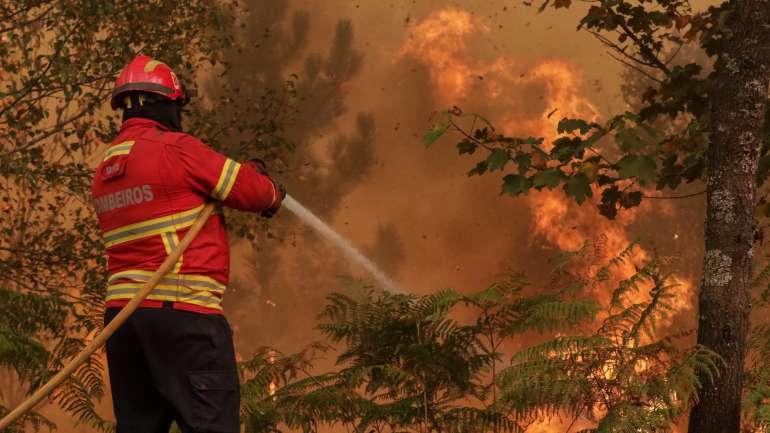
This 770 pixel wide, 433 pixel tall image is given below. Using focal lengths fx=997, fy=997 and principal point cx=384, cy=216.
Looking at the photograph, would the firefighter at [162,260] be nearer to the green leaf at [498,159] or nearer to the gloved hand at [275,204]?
the gloved hand at [275,204]

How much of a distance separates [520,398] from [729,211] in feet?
6.14

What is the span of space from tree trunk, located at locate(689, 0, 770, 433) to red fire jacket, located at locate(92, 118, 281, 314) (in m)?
2.89

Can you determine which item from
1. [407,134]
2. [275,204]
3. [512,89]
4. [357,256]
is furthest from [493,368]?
[512,89]

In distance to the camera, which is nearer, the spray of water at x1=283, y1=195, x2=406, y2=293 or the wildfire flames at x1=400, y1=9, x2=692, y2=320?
the spray of water at x1=283, y1=195, x2=406, y2=293

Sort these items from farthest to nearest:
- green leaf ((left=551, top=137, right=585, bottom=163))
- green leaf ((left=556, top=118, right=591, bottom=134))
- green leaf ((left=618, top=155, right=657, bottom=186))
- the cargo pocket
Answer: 1. green leaf ((left=551, top=137, right=585, bottom=163))
2. green leaf ((left=556, top=118, right=591, bottom=134))
3. green leaf ((left=618, top=155, right=657, bottom=186))
4. the cargo pocket

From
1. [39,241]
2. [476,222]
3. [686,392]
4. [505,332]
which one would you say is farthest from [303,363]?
[476,222]

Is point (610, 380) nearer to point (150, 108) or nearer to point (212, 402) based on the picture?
point (212, 402)

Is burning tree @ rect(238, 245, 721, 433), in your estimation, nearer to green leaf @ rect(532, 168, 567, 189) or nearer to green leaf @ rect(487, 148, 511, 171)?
green leaf @ rect(532, 168, 567, 189)

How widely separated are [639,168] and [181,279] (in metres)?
3.31

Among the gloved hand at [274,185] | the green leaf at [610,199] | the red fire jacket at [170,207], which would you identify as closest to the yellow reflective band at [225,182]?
the red fire jacket at [170,207]

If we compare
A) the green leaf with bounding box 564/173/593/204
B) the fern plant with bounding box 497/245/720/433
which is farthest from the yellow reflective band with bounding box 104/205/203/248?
the green leaf with bounding box 564/173/593/204

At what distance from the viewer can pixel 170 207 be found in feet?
12.8

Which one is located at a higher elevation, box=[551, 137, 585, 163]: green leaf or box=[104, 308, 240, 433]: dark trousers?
box=[551, 137, 585, 163]: green leaf

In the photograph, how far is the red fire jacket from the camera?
388 cm
